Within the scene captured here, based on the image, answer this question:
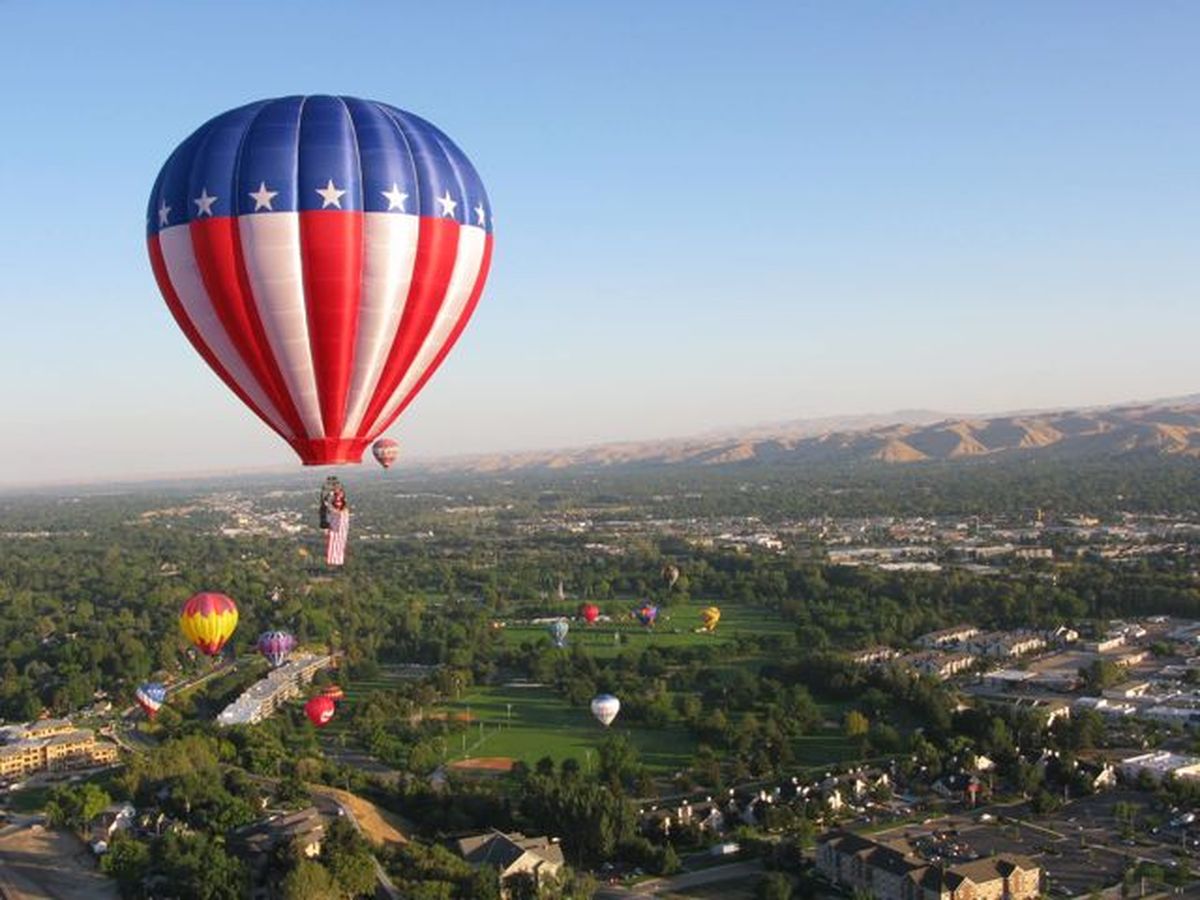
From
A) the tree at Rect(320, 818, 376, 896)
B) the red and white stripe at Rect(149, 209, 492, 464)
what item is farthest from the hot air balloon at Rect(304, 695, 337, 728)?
the red and white stripe at Rect(149, 209, 492, 464)

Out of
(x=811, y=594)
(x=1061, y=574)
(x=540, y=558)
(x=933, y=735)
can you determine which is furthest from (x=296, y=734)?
(x=540, y=558)

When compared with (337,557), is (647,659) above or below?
below

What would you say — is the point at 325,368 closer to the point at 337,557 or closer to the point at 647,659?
the point at 337,557

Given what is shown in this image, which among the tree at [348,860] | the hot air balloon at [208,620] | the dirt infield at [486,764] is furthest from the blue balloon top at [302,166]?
the hot air balloon at [208,620]

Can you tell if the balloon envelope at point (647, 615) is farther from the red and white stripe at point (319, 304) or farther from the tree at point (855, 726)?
the red and white stripe at point (319, 304)

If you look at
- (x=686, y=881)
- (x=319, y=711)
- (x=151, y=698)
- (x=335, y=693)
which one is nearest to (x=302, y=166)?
(x=686, y=881)

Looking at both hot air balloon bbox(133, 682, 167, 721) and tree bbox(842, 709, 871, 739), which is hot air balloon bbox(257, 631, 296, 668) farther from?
tree bbox(842, 709, 871, 739)

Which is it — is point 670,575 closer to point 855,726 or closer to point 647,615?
point 647,615
